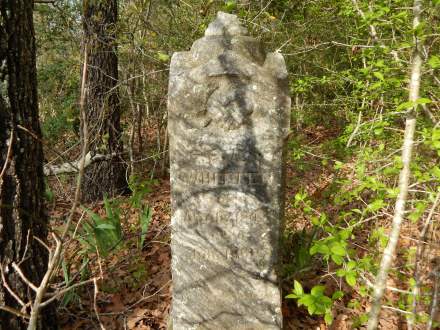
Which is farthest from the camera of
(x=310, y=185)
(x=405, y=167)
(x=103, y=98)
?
(x=310, y=185)

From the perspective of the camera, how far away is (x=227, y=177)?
7.61 ft

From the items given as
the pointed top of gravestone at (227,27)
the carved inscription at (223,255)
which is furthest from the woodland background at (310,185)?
the pointed top of gravestone at (227,27)

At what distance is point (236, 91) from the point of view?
2195 millimetres

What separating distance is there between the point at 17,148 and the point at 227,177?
1.26m

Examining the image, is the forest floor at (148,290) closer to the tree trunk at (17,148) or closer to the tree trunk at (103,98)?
the tree trunk at (17,148)

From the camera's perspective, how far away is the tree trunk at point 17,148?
1.89m

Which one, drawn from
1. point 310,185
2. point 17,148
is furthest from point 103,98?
point 310,185

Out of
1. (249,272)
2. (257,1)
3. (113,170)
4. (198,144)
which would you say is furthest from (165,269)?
(257,1)

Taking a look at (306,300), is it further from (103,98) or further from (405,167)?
(103,98)

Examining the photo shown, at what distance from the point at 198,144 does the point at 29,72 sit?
108cm

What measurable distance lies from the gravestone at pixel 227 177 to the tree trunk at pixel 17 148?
2.72ft

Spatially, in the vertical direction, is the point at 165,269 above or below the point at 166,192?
below

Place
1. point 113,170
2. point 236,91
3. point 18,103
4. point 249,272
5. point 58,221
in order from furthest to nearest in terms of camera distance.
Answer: point 113,170
point 58,221
point 249,272
point 236,91
point 18,103

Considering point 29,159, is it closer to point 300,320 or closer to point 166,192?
point 300,320
